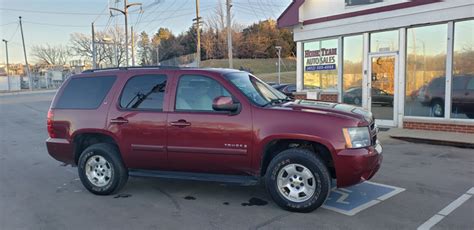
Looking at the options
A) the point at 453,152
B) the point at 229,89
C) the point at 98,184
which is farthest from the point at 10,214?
the point at 453,152

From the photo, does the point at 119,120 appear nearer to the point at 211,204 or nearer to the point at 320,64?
the point at 211,204

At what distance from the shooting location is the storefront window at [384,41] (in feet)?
37.6

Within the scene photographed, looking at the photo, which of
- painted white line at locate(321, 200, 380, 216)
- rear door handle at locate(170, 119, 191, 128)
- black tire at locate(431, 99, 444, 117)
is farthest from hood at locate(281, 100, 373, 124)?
black tire at locate(431, 99, 444, 117)

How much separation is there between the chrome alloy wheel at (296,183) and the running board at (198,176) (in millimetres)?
369

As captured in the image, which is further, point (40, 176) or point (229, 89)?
point (40, 176)

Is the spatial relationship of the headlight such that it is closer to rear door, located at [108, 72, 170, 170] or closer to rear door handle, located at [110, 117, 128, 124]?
rear door, located at [108, 72, 170, 170]

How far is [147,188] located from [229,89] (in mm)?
2204

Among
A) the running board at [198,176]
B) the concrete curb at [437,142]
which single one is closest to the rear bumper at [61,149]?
the running board at [198,176]

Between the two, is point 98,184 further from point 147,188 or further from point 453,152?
point 453,152

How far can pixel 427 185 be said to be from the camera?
5.76m

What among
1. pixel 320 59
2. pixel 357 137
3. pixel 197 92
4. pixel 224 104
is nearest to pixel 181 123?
pixel 197 92

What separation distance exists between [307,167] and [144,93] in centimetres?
254

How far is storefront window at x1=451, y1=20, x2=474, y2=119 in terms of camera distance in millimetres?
9875

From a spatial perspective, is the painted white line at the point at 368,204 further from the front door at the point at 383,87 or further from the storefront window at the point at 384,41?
the storefront window at the point at 384,41
